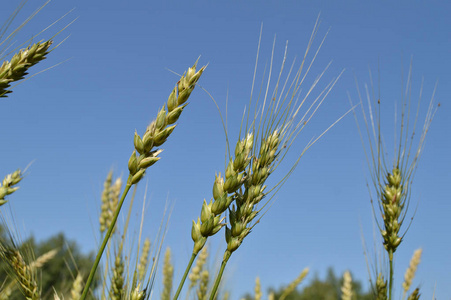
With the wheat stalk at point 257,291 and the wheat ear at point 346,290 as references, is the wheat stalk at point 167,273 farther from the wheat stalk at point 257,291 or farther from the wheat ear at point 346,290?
the wheat ear at point 346,290

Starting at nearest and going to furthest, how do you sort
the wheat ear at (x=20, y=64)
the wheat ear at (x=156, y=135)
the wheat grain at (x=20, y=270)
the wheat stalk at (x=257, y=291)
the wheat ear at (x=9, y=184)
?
1. the wheat ear at (x=156, y=135)
2. the wheat ear at (x=20, y=64)
3. the wheat grain at (x=20, y=270)
4. the wheat ear at (x=9, y=184)
5. the wheat stalk at (x=257, y=291)

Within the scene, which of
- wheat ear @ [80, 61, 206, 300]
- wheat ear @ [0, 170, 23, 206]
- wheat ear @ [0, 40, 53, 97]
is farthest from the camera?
wheat ear @ [0, 170, 23, 206]

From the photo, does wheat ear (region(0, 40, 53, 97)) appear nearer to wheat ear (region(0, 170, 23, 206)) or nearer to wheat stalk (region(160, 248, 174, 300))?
wheat ear (region(0, 170, 23, 206))

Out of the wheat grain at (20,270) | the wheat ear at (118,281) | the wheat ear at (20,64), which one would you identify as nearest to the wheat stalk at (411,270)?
the wheat ear at (118,281)

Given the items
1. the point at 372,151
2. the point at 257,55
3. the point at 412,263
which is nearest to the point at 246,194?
the point at 257,55

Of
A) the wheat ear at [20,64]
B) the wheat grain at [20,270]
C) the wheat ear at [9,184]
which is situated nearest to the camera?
the wheat ear at [20,64]

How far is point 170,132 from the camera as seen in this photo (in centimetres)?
140

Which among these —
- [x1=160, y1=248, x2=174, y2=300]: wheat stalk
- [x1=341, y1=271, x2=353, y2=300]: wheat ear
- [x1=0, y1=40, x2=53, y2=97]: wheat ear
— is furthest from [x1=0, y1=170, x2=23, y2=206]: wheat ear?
[x1=341, y1=271, x2=353, y2=300]: wheat ear

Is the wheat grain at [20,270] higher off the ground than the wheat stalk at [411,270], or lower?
lower

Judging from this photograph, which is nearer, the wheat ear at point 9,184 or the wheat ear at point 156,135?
the wheat ear at point 156,135

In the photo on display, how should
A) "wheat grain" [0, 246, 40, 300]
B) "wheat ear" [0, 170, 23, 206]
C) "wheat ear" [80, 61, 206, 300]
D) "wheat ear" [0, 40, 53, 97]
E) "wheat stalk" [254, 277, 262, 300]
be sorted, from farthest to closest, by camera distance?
"wheat stalk" [254, 277, 262, 300] → "wheat ear" [0, 170, 23, 206] → "wheat grain" [0, 246, 40, 300] → "wheat ear" [0, 40, 53, 97] → "wheat ear" [80, 61, 206, 300]

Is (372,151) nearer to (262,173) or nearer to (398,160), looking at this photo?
(398,160)

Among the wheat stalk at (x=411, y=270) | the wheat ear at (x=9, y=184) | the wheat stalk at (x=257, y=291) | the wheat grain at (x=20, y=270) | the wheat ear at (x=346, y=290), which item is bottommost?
the wheat grain at (x=20, y=270)

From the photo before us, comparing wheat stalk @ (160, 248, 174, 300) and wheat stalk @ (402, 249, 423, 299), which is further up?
wheat stalk @ (402, 249, 423, 299)
